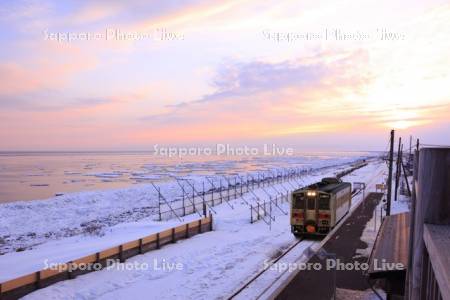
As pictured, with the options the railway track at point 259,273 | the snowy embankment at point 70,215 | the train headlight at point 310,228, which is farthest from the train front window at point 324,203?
the snowy embankment at point 70,215

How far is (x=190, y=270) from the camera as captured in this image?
17.7m

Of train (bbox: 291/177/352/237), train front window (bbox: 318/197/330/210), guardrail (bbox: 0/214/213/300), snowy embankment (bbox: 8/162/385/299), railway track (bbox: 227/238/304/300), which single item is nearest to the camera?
guardrail (bbox: 0/214/213/300)

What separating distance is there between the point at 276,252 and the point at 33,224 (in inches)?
846

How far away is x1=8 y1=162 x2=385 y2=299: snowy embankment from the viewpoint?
15.0 meters

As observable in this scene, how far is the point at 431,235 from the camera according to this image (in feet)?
6.88

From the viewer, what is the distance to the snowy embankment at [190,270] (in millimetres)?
14992

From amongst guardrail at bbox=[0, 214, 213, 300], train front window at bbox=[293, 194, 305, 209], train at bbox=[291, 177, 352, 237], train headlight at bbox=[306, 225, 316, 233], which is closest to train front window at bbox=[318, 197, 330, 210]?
train at bbox=[291, 177, 352, 237]

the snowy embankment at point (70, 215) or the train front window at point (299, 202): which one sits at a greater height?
the train front window at point (299, 202)

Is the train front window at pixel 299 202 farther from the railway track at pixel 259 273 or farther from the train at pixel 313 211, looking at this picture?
the railway track at pixel 259 273

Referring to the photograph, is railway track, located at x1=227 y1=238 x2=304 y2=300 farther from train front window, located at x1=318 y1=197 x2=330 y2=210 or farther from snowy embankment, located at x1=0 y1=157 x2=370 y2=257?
snowy embankment, located at x1=0 y1=157 x2=370 y2=257

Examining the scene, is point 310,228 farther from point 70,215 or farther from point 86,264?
point 70,215

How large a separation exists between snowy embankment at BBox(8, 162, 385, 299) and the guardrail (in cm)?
32

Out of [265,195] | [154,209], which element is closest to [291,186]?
[265,195]

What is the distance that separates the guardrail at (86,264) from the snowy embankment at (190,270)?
1.04 ft
